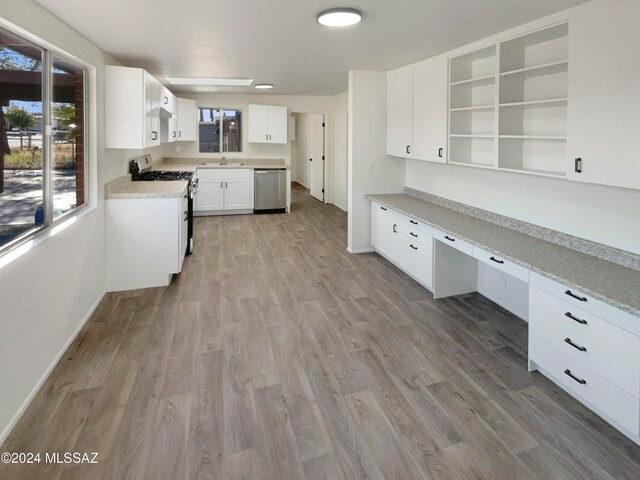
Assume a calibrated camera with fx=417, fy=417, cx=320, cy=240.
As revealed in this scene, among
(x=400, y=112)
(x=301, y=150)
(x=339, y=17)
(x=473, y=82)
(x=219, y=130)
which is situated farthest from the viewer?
(x=301, y=150)

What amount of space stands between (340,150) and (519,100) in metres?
5.40

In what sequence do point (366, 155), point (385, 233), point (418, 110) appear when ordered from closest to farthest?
point (418, 110) → point (385, 233) → point (366, 155)

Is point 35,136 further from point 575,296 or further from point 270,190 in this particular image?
point 270,190

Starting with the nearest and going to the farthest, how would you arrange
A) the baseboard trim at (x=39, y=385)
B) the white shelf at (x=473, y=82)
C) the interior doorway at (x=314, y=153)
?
the baseboard trim at (x=39, y=385), the white shelf at (x=473, y=82), the interior doorway at (x=314, y=153)

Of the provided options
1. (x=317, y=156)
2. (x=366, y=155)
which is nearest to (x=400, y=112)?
(x=366, y=155)

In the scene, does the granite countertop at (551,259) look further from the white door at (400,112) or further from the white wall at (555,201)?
the white door at (400,112)

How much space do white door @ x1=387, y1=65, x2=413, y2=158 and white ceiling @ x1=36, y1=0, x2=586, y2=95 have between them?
0.16 m

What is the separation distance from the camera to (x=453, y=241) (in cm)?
345

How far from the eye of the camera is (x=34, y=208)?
2.61m

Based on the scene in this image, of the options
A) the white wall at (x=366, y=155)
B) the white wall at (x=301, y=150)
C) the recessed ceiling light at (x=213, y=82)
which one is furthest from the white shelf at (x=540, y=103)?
the white wall at (x=301, y=150)

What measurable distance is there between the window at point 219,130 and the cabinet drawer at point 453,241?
18.8ft

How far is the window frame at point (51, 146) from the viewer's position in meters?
2.40

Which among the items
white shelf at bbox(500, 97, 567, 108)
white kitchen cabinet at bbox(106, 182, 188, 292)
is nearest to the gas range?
white kitchen cabinet at bbox(106, 182, 188, 292)

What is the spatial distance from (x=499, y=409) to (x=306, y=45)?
10.6 feet
